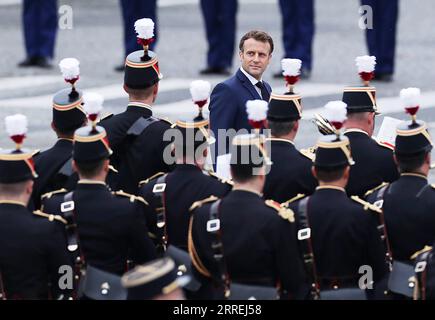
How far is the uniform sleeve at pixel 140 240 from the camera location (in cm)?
817

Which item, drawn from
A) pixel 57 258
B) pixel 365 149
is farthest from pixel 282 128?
pixel 57 258

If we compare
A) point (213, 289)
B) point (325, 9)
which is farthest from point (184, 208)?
point (325, 9)

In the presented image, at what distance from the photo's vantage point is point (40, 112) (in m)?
15.9

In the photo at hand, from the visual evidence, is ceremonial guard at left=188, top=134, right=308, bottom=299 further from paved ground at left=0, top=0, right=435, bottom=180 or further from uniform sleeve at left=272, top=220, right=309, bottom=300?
paved ground at left=0, top=0, right=435, bottom=180

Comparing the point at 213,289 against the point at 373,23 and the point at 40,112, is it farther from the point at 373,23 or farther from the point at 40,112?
the point at 373,23

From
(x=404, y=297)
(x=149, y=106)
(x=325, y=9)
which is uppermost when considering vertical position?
(x=149, y=106)

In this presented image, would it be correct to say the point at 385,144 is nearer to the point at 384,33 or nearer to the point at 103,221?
the point at 103,221

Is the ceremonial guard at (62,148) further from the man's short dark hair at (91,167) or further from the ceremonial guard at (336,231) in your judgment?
the ceremonial guard at (336,231)

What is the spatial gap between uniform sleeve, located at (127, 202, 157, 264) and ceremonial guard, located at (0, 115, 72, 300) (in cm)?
39

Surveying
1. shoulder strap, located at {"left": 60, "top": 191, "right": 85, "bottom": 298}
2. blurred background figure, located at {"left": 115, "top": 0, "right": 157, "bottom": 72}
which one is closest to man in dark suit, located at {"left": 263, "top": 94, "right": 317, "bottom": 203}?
shoulder strap, located at {"left": 60, "top": 191, "right": 85, "bottom": 298}

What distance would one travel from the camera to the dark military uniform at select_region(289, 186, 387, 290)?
7.92 metres

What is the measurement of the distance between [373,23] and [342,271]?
32.1 ft

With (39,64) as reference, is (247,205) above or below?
above

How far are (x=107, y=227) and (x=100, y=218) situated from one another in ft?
0.21
